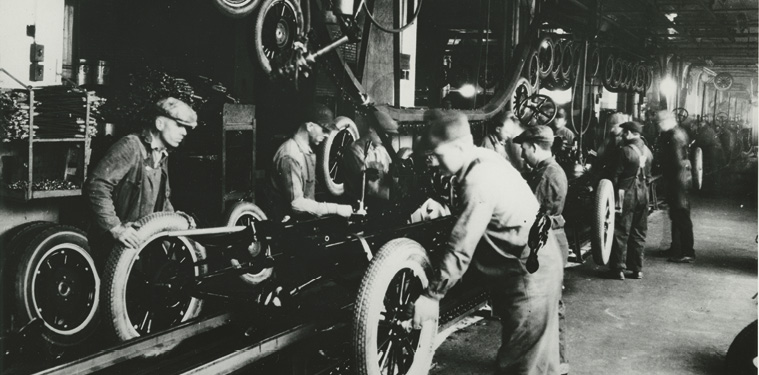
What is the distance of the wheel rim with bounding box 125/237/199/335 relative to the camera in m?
3.69

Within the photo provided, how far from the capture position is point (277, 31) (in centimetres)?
480

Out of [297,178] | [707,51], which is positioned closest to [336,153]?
[297,178]

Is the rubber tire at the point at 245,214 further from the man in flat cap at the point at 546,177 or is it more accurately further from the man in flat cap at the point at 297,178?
the man in flat cap at the point at 546,177

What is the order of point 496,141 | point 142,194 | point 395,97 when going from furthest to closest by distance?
point 496,141 < point 395,97 < point 142,194

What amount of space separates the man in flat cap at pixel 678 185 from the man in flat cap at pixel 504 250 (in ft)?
17.5

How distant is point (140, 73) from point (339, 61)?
1609 millimetres

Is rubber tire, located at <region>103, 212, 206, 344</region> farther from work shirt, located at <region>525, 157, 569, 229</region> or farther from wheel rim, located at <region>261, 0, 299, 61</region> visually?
work shirt, located at <region>525, 157, 569, 229</region>

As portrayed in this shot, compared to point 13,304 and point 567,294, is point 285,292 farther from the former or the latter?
point 567,294

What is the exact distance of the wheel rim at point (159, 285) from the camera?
145 inches

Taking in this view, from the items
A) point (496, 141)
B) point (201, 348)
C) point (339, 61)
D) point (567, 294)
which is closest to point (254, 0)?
point (339, 61)

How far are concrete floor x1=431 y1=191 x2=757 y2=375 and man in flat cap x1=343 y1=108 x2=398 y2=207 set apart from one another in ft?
4.66

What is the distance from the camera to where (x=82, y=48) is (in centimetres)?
623

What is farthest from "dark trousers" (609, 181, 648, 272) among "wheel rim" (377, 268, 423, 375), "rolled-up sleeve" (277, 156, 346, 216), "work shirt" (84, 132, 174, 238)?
"work shirt" (84, 132, 174, 238)

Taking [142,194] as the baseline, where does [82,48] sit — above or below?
above
